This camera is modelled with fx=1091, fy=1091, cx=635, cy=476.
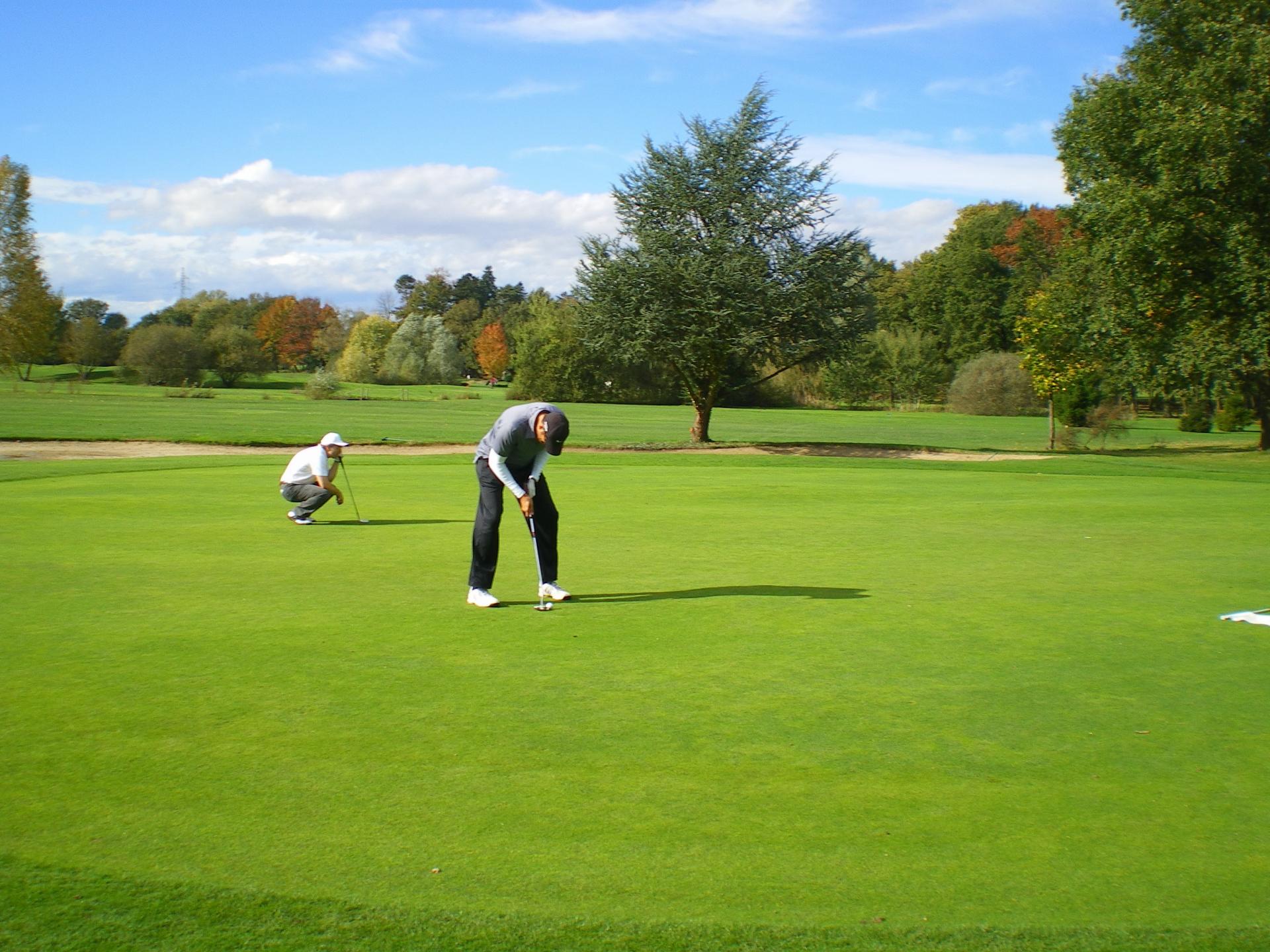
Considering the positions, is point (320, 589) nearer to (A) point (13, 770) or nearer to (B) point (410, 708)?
(B) point (410, 708)

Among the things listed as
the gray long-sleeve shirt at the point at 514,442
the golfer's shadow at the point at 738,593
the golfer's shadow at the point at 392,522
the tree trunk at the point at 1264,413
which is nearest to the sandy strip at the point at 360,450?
the tree trunk at the point at 1264,413

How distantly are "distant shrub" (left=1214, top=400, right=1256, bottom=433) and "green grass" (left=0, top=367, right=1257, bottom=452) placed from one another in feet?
3.35

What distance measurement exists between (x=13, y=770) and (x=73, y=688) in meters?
1.33

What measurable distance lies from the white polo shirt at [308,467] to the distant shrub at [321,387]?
213 ft

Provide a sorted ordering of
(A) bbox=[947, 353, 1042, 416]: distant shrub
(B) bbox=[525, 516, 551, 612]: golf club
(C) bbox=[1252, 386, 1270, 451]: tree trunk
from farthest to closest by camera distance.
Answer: (A) bbox=[947, 353, 1042, 416]: distant shrub < (C) bbox=[1252, 386, 1270, 451]: tree trunk < (B) bbox=[525, 516, 551, 612]: golf club

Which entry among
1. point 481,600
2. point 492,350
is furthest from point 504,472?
point 492,350

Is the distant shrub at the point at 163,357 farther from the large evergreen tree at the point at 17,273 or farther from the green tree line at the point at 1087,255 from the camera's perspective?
the green tree line at the point at 1087,255

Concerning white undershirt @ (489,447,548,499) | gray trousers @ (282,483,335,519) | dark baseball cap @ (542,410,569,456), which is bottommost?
gray trousers @ (282,483,335,519)

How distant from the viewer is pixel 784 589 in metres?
9.65

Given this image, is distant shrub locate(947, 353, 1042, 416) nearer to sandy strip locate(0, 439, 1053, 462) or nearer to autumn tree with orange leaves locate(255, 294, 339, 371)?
sandy strip locate(0, 439, 1053, 462)

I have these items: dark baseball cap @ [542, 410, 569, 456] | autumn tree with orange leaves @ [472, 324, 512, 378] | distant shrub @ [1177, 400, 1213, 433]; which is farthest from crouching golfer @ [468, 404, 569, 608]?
autumn tree with orange leaves @ [472, 324, 512, 378]

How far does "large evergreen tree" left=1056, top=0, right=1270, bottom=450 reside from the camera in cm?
3112

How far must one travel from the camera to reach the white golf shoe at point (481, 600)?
886 cm

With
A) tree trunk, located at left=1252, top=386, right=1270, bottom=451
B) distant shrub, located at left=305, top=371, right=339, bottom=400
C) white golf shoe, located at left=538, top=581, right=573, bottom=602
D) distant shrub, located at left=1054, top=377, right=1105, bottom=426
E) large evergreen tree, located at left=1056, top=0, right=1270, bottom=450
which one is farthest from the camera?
distant shrub, located at left=305, top=371, right=339, bottom=400
